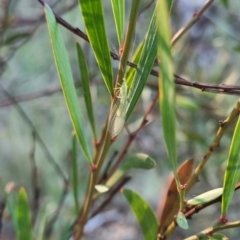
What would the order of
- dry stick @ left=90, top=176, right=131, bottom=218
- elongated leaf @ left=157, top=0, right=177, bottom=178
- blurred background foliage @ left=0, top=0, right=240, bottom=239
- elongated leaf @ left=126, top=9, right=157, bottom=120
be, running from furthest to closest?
blurred background foliage @ left=0, top=0, right=240, bottom=239
dry stick @ left=90, top=176, right=131, bottom=218
elongated leaf @ left=126, top=9, right=157, bottom=120
elongated leaf @ left=157, top=0, right=177, bottom=178

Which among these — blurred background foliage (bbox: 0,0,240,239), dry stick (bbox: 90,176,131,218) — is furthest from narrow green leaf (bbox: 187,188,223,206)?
blurred background foliage (bbox: 0,0,240,239)

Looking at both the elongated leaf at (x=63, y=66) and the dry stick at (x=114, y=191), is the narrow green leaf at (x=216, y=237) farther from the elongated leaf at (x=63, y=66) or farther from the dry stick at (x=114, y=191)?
the dry stick at (x=114, y=191)

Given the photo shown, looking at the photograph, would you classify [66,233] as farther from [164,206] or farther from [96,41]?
[96,41]

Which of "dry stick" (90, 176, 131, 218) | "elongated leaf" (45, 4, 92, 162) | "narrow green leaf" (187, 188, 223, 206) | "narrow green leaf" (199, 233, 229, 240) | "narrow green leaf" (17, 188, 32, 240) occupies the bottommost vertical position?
"dry stick" (90, 176, 131, 218)

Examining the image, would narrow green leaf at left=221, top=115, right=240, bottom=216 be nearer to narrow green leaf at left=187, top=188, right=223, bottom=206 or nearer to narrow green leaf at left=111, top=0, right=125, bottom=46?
narrow green leaf at left=187, top=188, right=223, bottom=206

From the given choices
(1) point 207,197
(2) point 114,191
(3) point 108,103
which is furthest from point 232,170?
(3) point 108,103

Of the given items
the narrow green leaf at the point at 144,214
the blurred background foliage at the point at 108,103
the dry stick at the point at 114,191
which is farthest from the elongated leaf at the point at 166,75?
the blurred background foliage at the point at 108,103

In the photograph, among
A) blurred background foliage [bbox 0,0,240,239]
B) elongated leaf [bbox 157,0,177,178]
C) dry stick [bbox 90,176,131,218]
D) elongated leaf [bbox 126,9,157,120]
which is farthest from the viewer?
blurred background foliage [bbox 0,0,240,239]
